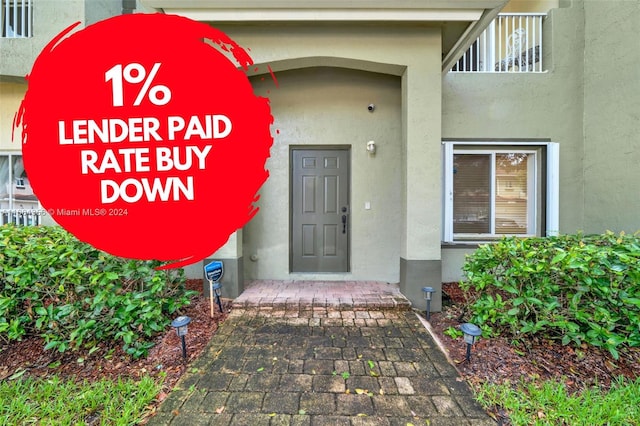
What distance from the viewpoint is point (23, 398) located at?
204 centimetres

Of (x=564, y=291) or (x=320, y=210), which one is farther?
(x=320, y=210)

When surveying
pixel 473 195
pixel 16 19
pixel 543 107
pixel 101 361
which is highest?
pixel 16 19

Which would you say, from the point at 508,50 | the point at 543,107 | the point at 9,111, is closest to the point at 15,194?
the point at 9,111

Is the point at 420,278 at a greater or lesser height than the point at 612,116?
lesser

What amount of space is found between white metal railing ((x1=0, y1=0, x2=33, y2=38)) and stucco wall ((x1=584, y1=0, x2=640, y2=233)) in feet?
28.5

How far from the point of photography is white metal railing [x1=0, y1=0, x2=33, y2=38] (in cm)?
446

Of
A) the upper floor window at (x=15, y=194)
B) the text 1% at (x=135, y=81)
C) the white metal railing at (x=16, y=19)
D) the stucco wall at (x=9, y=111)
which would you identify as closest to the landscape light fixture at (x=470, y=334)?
the text 1% at (x=135, y=81)

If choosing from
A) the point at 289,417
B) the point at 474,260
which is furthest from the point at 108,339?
the point at 474,260

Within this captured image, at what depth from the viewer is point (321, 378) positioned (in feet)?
7.39

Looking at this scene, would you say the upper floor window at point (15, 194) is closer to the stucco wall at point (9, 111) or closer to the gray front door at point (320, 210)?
the stucco wall at point (9, 111)

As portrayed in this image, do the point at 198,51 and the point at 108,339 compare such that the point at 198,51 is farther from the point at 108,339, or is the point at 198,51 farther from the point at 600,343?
the point at 600,343

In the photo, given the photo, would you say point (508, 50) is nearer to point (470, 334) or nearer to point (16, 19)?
point (470, 334)

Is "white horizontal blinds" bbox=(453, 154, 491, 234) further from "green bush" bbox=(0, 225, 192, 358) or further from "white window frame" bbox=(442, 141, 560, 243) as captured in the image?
"green bush" bbox=(0, 225, 192, 358)

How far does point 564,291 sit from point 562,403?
1.02 meters
